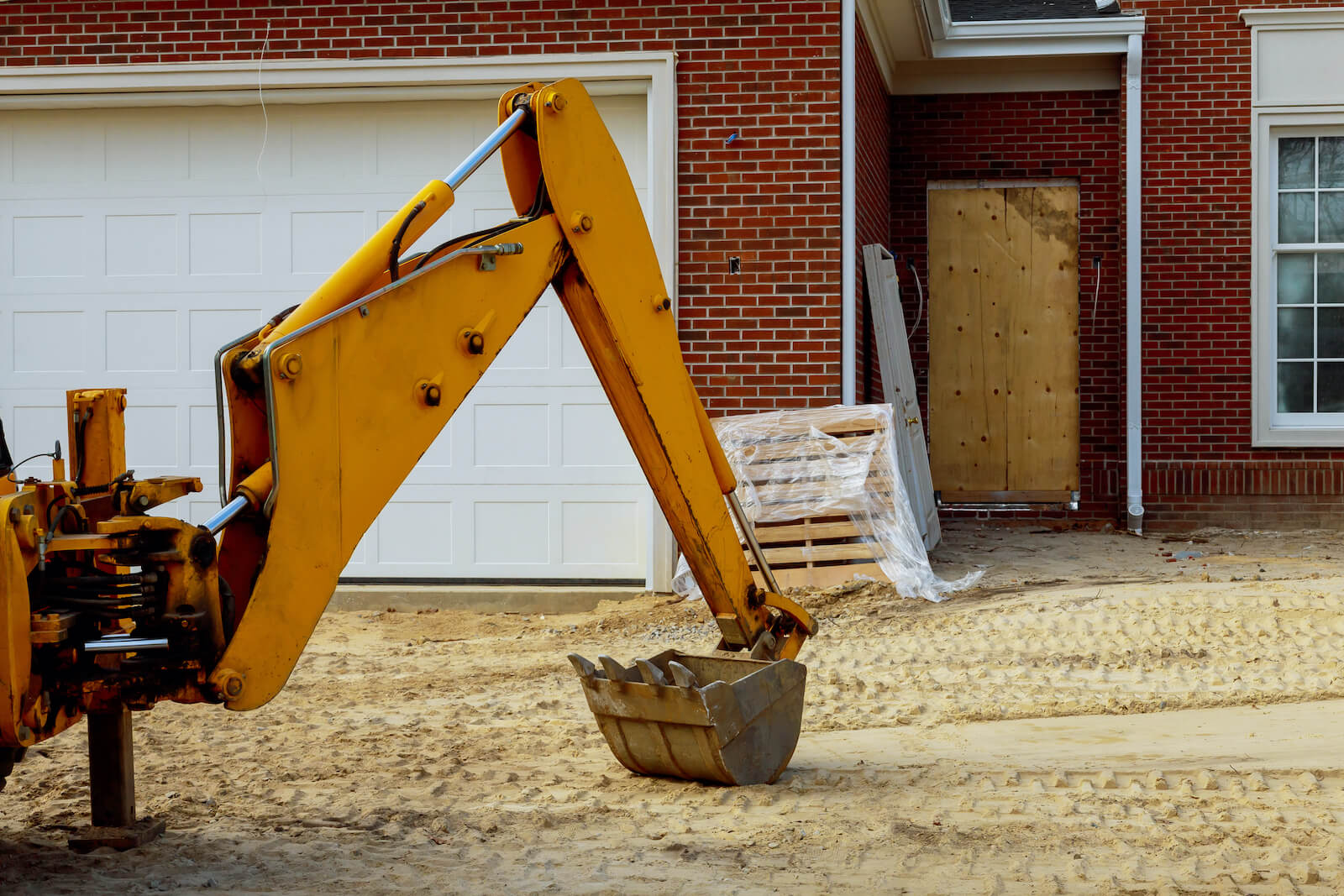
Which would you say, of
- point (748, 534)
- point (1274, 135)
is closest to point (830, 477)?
point (748, 534)

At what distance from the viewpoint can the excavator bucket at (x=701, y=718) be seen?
4.12 m

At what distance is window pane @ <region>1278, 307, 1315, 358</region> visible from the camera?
1094cm

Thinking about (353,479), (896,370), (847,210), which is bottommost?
(353,479)

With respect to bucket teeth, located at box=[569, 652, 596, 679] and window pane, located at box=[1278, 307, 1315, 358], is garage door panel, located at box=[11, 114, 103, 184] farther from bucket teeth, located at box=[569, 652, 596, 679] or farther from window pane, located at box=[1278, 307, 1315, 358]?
window pane, located at box=[1278, 307, 1315, 358]

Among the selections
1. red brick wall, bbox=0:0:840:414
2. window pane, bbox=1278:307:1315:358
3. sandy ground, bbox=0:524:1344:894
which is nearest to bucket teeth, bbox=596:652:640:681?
sandy ground, bbox=0:524:1344:894

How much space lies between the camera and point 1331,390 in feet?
35.8

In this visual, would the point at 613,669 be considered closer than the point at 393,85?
Yes

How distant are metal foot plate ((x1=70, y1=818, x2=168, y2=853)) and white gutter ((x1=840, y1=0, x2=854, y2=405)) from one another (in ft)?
17.0

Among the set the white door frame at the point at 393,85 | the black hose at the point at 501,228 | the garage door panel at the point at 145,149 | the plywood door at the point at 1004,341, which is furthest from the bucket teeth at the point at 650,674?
the plywood door at the point at 1004,341

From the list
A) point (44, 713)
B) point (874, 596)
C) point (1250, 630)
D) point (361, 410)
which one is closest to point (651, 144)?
point (874, 596)

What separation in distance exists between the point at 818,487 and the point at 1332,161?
6.06 meters

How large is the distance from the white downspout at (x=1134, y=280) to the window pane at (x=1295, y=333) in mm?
1189

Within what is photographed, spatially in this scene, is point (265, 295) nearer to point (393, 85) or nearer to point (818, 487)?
point (393, 85)

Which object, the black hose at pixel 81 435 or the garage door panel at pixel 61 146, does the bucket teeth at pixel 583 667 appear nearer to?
the black hose at pixel 81 435
